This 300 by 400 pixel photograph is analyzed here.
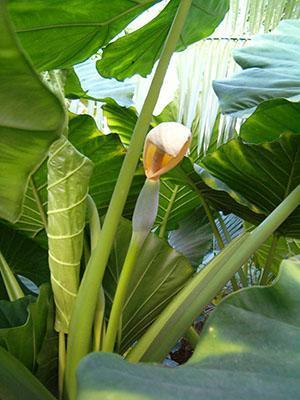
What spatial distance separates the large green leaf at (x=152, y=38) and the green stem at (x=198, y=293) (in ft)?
1.48

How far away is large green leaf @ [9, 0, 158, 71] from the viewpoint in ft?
2.31

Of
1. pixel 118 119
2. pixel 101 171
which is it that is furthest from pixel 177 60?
pixel 101 171

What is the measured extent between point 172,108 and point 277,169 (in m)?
0.66

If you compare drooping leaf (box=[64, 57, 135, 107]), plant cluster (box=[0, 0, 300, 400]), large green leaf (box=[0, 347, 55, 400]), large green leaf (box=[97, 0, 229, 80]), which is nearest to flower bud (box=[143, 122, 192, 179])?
plant cluster (box=[0, 0, 300, 400])

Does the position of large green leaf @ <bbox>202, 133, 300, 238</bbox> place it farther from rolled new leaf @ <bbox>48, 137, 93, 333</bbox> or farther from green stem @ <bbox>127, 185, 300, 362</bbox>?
rolled new leaf @ <bbox>48, 137, 93, 333</bbox>

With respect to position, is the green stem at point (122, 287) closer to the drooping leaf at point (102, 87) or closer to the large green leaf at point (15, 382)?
the large green leaf at point (15, 382)

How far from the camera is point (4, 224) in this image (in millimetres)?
966

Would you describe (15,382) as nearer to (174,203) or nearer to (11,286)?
(11,286)

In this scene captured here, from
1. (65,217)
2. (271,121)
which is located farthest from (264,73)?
(65,217)

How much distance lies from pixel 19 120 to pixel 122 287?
240 millimetres

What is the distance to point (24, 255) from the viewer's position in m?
1.06

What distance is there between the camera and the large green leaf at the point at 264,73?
0.89 m

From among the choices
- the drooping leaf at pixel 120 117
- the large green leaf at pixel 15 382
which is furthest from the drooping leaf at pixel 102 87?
the large green leaf at pixel 15 382

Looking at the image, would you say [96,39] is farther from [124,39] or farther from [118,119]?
[118,119]
